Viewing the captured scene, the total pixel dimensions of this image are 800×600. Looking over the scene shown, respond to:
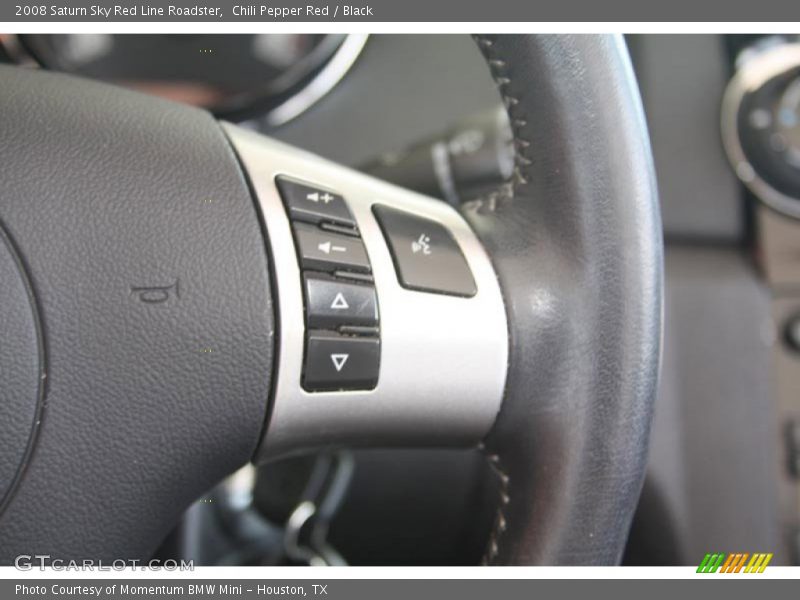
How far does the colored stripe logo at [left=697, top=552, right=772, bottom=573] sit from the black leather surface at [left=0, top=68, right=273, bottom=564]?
44 cm

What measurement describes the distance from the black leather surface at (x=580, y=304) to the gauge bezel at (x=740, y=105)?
0.45m

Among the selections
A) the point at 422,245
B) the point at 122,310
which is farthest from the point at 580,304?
the point at 122,310

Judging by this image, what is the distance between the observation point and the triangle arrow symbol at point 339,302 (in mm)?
453

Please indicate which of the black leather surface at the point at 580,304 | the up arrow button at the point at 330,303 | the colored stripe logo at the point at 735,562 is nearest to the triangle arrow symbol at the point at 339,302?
the up arrow button at the point at 330,303

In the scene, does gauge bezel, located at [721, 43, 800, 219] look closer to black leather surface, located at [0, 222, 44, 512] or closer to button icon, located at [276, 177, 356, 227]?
button icon, located at [276, 177, 356, 227]

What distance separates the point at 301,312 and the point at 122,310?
98 millimetres

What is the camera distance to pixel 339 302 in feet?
1.49

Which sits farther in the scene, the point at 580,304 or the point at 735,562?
the point at 735,562

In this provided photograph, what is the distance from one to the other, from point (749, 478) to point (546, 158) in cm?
55

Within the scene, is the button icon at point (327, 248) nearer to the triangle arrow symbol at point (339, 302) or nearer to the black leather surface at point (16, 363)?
the triangle arrow symbol at point (339, 302)

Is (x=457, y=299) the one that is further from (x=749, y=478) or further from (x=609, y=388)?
(x=749, y=478)
